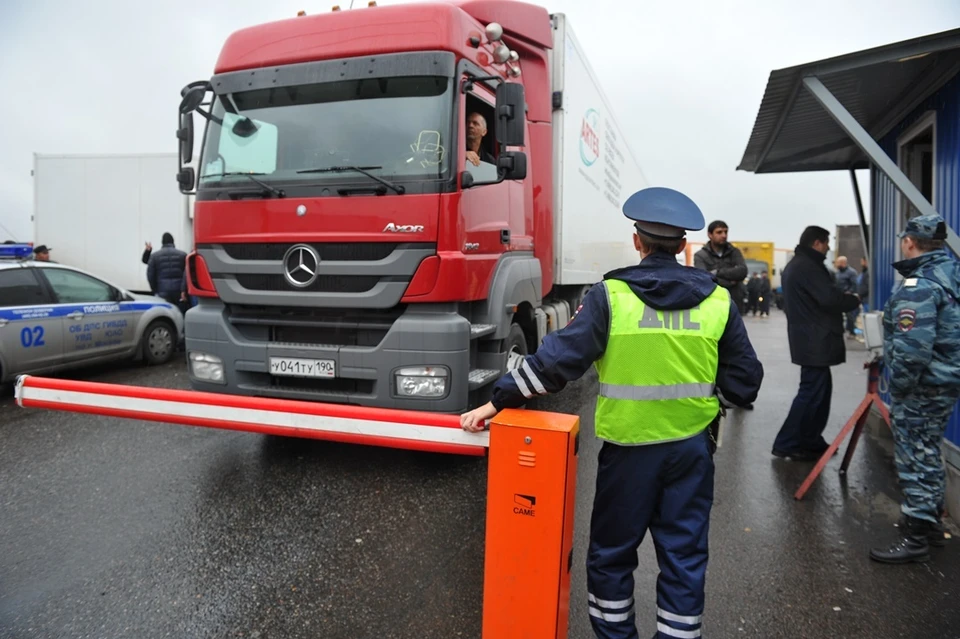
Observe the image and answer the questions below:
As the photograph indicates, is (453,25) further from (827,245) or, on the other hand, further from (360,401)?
(827,245)

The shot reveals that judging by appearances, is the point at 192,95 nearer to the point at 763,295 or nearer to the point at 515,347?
the point at 515,347

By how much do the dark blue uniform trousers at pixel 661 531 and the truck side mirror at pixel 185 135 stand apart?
4.41m

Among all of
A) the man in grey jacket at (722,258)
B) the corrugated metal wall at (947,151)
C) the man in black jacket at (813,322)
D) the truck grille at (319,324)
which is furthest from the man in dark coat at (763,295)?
the truck grille at (319,324)

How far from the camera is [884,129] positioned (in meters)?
6.02

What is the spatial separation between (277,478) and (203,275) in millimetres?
1629

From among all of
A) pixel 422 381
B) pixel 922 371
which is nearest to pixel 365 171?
pixel 422 381

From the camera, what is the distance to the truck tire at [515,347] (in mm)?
4897

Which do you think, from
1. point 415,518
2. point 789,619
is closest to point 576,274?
point 415,518

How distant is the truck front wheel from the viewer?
4926 mm

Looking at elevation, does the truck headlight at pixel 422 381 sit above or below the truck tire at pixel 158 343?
above

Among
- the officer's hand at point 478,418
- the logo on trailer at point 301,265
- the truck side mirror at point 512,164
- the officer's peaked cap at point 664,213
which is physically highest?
the truck side mirror at point 512,164

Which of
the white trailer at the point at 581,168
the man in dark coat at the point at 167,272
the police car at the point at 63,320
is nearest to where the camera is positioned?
the white trailer at the point at 581,168

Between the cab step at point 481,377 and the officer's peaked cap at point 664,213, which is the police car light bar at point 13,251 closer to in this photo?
the cab step at point 481,377

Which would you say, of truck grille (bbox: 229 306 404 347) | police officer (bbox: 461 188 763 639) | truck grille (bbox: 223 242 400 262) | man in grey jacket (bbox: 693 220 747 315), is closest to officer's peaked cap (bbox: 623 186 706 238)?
police officer (bbox: 461 188 763 639)
